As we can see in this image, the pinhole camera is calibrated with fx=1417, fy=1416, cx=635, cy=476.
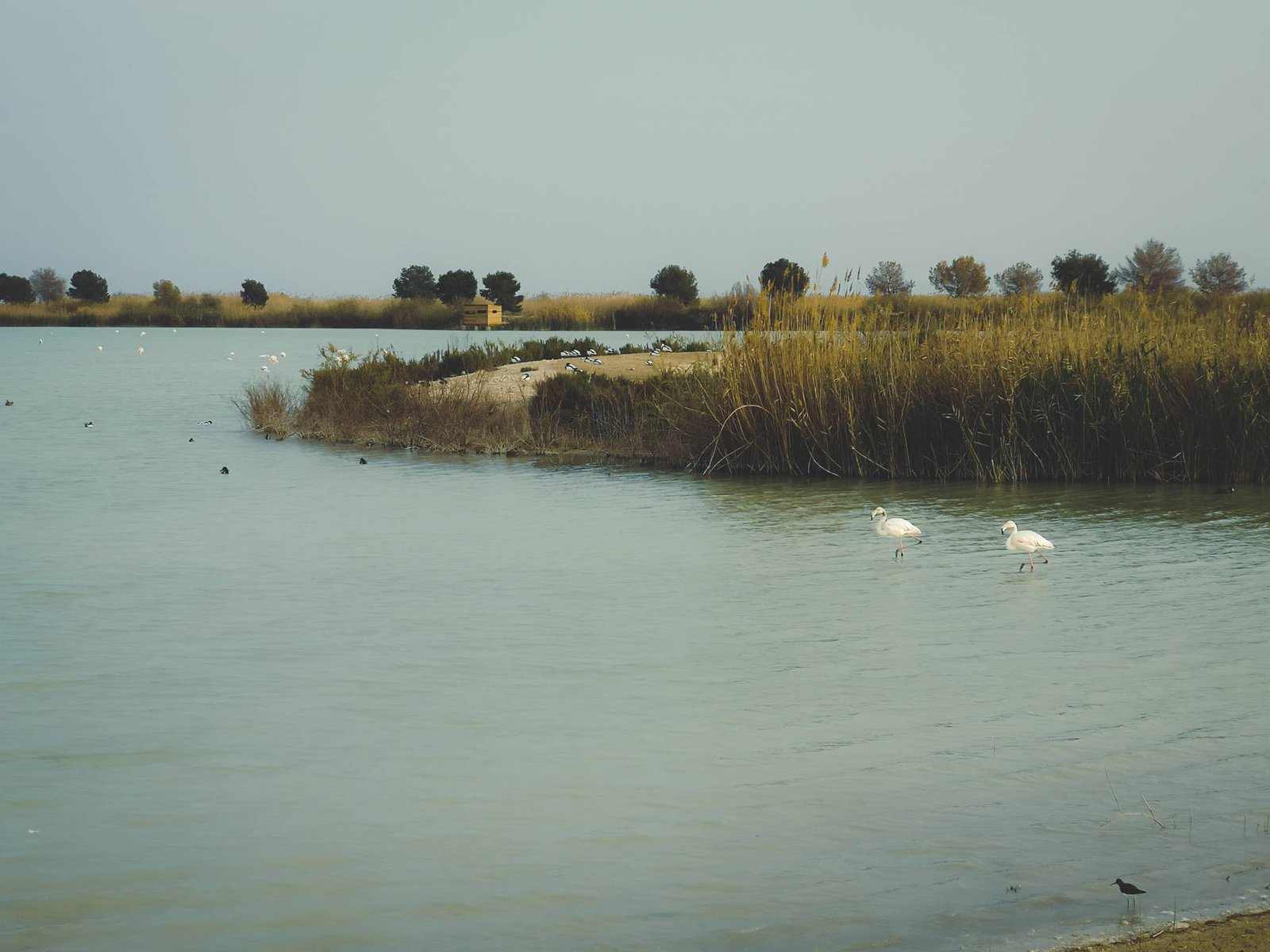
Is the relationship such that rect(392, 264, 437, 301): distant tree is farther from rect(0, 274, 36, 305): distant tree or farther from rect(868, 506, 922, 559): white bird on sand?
rect(868, 506, 922, 559): white bird on sand

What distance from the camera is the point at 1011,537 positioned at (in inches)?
462

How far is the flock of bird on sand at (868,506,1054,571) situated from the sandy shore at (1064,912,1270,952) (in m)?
7.17

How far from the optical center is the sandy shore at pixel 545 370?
25.2 metres

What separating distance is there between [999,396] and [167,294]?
304 feet

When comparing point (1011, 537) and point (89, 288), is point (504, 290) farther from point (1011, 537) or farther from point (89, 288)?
point (1011, 537)

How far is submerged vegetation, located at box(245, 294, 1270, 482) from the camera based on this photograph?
1727 centimetres

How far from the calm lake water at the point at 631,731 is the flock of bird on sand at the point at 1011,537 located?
23cm

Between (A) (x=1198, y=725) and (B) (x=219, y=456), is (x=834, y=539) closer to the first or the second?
(A) (x=1198, y=725)

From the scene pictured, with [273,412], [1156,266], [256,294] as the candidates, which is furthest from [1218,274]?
[256,294]

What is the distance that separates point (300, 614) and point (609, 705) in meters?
3.64

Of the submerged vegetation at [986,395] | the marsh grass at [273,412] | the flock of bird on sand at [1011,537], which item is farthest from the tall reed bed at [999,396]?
the marsh grass at [273,412]

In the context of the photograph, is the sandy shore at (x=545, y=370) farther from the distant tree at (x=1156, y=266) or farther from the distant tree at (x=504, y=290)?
the distant tree at (x=504, y=290)

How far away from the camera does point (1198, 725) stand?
288 inches

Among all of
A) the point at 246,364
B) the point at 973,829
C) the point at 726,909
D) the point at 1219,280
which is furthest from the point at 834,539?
the point at 246,364
